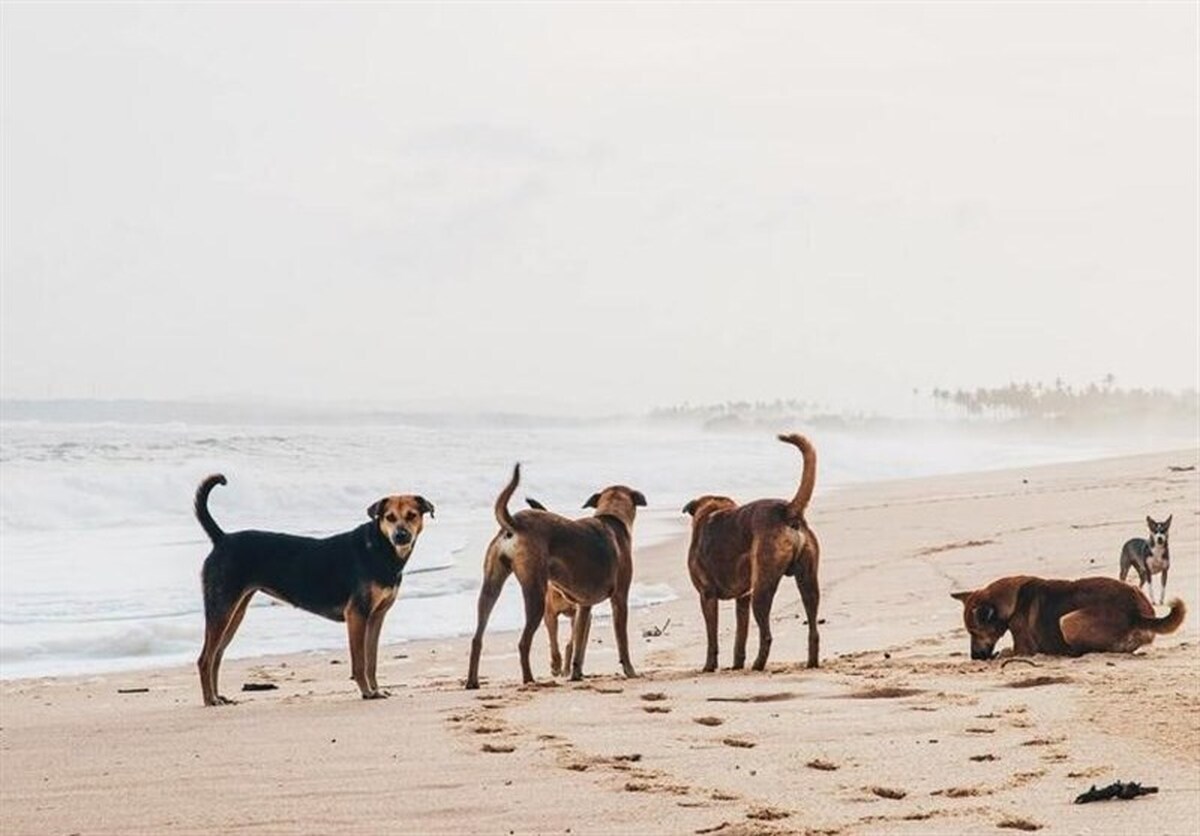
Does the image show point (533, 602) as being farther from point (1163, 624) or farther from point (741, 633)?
point (1163, 624)

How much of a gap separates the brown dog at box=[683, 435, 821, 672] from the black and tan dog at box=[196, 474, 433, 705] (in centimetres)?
190

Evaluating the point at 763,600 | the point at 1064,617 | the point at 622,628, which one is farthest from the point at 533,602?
the point at 1064,617

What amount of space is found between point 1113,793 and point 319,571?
5.21 meters

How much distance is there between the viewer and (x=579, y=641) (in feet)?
31.3

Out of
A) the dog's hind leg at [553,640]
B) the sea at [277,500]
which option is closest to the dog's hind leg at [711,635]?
the dog's hind leg at [553,640]

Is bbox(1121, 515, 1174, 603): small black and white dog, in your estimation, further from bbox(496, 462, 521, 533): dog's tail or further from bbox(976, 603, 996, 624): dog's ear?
bbox(496, 462, 521, 533): dog's tail

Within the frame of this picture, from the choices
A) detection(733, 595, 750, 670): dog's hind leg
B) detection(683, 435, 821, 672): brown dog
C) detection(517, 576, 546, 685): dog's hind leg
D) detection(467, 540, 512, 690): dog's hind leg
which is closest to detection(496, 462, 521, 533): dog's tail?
detection(467, 540, 512, 690): dog's hind leg

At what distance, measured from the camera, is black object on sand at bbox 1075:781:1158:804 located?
5.23 metres

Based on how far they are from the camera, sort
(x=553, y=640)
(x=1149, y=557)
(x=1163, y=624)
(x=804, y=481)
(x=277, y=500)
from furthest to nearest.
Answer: (x=277, y=500) → (x=1149, y=557) → (x=553, y=640) → (x=804, y=481) → (x=1163, y=624)

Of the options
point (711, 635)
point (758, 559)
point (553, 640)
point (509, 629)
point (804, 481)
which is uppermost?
point (804, 481)

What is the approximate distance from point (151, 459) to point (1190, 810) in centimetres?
3037

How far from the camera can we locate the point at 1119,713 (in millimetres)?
6910

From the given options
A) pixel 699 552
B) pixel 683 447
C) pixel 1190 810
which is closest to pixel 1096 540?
pixel 699 552

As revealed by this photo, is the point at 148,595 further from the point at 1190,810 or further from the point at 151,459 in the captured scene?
the point at 151,459
